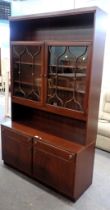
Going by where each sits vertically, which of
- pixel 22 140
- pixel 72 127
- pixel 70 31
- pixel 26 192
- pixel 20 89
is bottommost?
pixel 26 192

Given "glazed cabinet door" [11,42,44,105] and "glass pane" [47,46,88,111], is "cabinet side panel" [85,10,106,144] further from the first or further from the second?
"glazed cabinet door" [11,42,44,105]

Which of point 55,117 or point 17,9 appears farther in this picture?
point 17,9

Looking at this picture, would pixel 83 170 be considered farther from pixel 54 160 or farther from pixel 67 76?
pixel 67 76

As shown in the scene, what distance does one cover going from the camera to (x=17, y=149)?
2516 millimetres

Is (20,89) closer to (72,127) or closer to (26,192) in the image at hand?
(72,127)

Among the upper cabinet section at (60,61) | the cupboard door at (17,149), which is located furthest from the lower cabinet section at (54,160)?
the upper cabinet section at (60,61)

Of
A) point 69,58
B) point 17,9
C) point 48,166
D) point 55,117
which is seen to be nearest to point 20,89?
point 55,117

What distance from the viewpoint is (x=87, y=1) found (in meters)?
3.30

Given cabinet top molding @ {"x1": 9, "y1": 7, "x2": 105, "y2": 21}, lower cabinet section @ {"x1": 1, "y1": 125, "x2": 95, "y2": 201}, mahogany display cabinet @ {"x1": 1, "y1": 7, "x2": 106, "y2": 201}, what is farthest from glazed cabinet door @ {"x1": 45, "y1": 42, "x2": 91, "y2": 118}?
lower cabinet section @ {"x1": 1, "y1": 125, "x2": 95, "y2": 201}

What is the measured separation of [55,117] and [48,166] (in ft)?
2.15

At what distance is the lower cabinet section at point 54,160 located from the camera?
6.66ft

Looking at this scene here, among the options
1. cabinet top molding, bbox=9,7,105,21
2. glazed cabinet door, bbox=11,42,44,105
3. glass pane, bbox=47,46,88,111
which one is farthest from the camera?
glazed cabinet door, bbox=11,42,44,105

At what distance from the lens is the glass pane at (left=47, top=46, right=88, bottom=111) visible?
1.99 m

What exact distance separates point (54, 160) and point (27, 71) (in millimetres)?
1180
